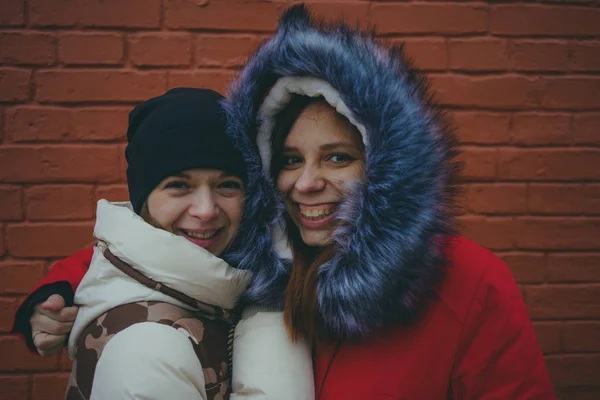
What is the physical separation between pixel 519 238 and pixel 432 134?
37.6 inches

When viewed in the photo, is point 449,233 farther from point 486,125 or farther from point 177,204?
point 486,125

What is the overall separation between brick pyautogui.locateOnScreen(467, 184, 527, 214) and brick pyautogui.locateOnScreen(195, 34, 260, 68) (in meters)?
1.03

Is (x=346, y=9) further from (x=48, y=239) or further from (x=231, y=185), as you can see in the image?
(x=48, y=239)

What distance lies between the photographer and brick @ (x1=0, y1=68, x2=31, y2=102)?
6.21ft

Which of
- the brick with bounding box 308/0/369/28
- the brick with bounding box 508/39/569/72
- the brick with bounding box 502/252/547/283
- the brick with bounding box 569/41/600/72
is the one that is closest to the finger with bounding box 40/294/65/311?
the brick with bounding box 308/0/369/28

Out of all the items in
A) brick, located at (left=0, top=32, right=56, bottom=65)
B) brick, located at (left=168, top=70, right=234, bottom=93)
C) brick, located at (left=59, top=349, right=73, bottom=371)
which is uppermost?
brick, located at (left=0, top=32, right=56, bottom=65)

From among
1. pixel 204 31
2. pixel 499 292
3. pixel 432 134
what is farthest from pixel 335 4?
pixel 499 292

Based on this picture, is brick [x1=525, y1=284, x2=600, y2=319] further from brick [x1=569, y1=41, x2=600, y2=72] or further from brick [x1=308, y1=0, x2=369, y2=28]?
brick [x1=308, y1=0, x2=369, y2=28]

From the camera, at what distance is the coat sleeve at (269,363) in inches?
47.4

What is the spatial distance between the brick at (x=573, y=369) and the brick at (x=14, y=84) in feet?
7.38

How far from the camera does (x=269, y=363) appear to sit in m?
1.24

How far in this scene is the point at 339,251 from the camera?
1352mm

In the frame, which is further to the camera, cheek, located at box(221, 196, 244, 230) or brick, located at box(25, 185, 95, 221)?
brick, located at box(25, 185, 95, 221)

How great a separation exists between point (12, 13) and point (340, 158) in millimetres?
1383
